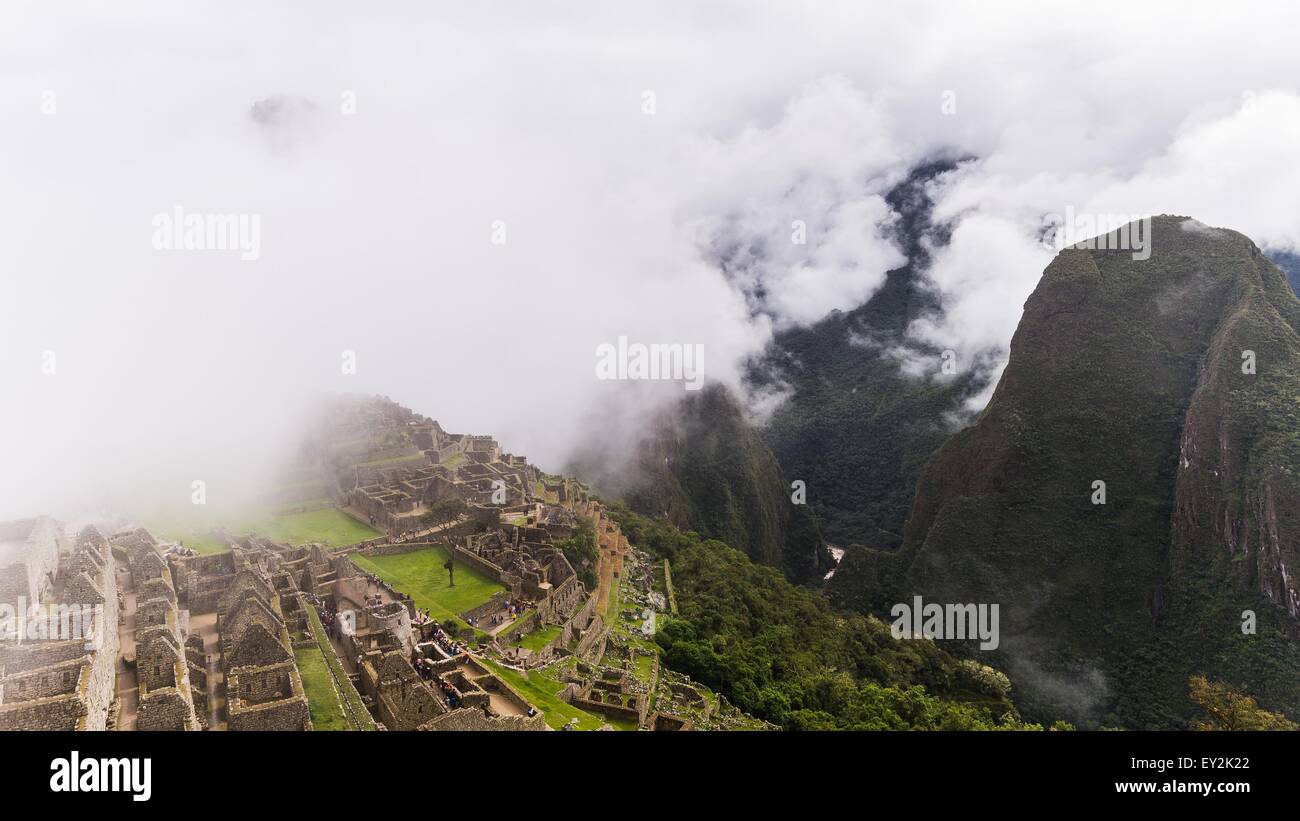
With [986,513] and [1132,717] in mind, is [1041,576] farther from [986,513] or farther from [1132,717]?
[1132,717]

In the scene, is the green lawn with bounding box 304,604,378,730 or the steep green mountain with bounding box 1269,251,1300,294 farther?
the steep green mountain with bounding box 1269,251,1300,294

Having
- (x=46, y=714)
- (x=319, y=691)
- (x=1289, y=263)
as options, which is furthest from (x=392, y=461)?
(x=1289, y=263)

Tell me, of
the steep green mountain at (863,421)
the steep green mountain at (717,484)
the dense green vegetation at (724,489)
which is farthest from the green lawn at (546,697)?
the steep green mountain at (863,421)

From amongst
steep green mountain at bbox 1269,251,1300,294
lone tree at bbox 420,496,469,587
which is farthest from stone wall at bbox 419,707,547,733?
steep green mountain at bbox 1269,251,1300,294

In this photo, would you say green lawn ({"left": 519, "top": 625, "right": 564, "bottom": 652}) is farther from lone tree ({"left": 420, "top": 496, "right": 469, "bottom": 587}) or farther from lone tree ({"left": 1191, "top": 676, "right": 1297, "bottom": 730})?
lone tree ({"left": 1191, "top": 676, "right": 1297, "bottom": 730})

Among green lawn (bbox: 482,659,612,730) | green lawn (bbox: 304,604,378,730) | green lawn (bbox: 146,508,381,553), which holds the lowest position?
green lawn (bbox: 482,659,612,730)
